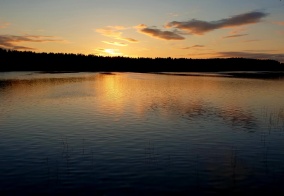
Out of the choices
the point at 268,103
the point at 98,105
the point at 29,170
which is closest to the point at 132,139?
the point at 29,170

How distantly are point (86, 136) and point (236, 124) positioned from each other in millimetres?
19173

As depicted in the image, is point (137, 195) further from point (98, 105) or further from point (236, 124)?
point (98, 105)

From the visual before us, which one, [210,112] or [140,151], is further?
[210,112]

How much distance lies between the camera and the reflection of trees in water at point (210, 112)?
42.6 m

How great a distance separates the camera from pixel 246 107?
56.1 m

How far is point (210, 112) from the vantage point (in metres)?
49.9

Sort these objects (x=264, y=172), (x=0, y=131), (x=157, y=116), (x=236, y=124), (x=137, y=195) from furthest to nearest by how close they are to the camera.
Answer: (x=157, y=116) → (x=236, y=124) → (x=0, y=131) → (x=264, y=172) → (x=137, y=195)

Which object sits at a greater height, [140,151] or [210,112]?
[210,112]

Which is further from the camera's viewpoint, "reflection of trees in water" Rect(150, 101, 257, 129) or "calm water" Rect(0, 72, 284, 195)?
"reflection of trees in water" Rect(150, 101, 257, 129)

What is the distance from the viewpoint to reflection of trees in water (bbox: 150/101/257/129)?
42.6 meters

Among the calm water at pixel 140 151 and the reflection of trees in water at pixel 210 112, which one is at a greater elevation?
the reflection of trees in water at pixel 210 112

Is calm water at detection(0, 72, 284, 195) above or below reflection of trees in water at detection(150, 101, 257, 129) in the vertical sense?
below

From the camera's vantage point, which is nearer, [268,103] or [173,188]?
[173,188]

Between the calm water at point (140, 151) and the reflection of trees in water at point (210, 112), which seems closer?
the calm water at point (140, 151)
